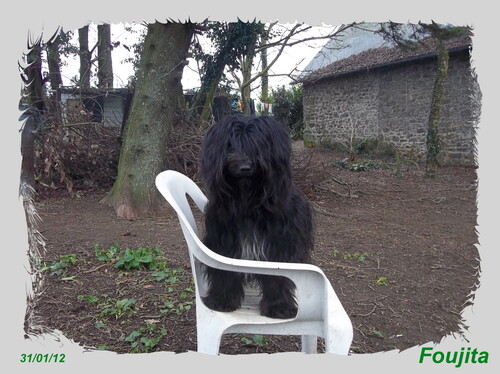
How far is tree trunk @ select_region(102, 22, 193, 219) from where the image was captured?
4.26 metres

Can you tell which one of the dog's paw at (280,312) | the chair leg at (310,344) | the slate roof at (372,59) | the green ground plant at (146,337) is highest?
the slate roof at (372,59)

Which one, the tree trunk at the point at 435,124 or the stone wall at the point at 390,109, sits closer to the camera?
the stone wall at the point at 390,109

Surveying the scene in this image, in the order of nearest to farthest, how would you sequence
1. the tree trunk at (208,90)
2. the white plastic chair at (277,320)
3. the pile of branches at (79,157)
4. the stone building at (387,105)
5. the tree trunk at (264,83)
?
the white plastic chair at (277,320) → the tree trunk at (264,83) → the tree trunk at (208,90) → the pile of branches at (79,157) → the stone building at (387,105)

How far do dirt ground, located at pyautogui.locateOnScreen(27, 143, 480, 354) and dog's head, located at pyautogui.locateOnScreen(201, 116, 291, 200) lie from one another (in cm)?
101

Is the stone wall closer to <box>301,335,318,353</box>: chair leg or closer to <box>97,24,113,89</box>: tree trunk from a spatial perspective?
<box>97,24,113,89</box>: tree trunk

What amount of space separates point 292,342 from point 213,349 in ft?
2.77

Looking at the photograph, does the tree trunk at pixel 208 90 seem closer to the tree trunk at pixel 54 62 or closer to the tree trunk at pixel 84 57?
the tree trunk at pixel 84 57

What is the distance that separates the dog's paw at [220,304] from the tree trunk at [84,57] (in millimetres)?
2345

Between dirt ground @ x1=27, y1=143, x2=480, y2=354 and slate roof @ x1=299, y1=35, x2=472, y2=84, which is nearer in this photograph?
dirt ground @ x1=27, y1=143, x2=480, y2=354

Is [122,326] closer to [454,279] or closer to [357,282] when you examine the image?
[357,282]

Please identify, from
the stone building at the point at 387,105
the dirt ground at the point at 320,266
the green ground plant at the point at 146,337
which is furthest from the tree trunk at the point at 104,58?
the stone building at the point at 387,105

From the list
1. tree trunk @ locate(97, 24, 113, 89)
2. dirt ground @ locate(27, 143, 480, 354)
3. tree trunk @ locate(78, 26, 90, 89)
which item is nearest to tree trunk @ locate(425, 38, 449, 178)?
dirt ground @ locate(27, 143, 480, 354)

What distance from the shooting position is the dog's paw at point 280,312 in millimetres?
1770

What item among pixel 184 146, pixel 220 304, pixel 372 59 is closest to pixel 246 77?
pixel 184 146
